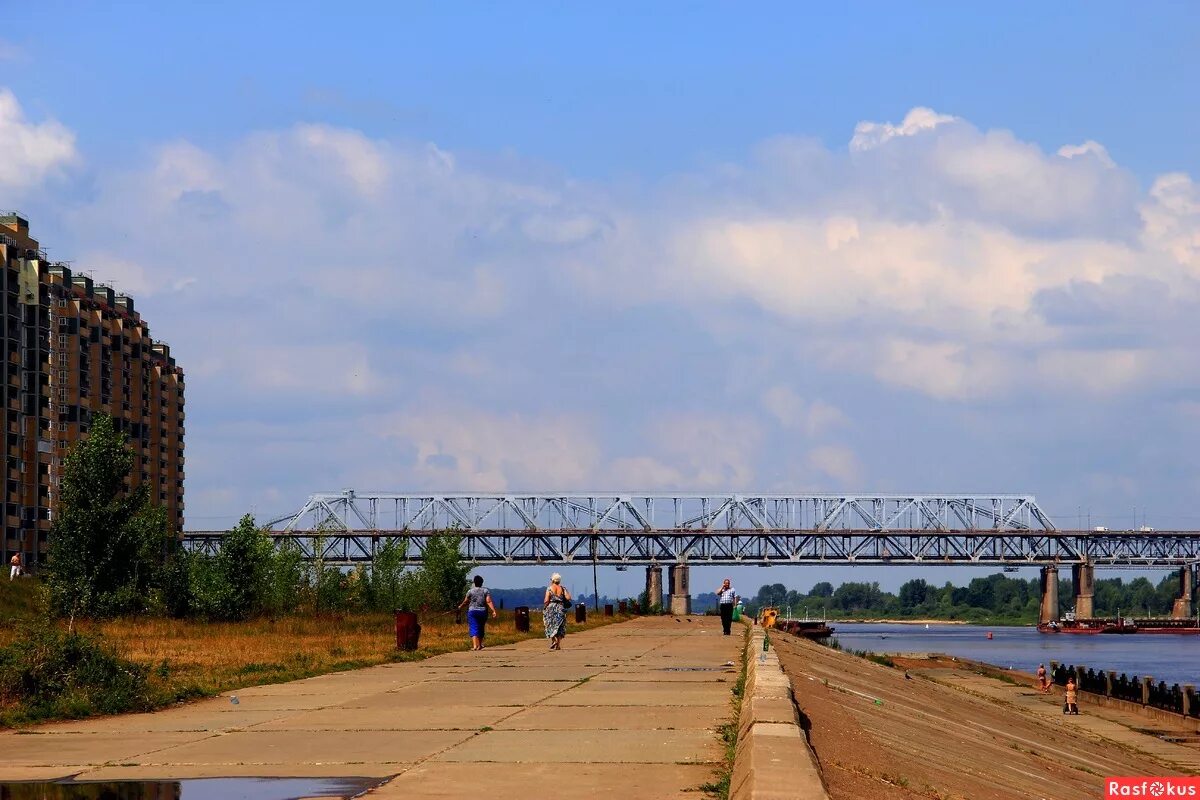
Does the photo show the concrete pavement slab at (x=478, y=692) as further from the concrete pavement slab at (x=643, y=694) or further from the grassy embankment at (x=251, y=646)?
the grassy embankment at (x=251, y=646)

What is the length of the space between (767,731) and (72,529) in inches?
2053

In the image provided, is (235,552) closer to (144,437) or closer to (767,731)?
(767,731)

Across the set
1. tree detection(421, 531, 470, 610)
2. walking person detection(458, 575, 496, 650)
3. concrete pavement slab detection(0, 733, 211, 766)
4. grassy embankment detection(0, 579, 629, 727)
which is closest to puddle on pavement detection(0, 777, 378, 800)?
concrete pavement slab detection(0, 733, 211, 766)

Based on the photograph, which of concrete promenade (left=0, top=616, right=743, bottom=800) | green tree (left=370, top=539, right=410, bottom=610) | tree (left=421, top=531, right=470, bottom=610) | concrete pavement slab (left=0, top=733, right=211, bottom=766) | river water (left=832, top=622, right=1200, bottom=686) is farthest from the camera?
river water (left=832, top=622, right=1200, bottom=686)

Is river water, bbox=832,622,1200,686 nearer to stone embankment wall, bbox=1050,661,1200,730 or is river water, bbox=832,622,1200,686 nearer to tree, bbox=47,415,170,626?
stone embankment wall, bbox=1050,661,1200,730

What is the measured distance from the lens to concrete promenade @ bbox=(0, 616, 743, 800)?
41.1 ft

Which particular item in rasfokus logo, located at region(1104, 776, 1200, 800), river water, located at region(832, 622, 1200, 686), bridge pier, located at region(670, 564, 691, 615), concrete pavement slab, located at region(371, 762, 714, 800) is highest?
concrete pavement slab, located at region(371, 762, 714, 800)


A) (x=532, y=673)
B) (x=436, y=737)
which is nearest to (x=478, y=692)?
(x=532, y=673)

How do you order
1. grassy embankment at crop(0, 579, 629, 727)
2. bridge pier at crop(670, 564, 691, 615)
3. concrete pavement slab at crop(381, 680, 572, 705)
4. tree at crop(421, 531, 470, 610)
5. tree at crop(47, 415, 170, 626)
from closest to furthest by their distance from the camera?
concrete pavement slab at crop(381, 680, 572, 705) < grassy embankment at crop(0, 579, 629, 727) < tree at crop(47, 415, 170, 626) < tree at crop(421, 531, 470, 610) < bridge pier at crop(670, 564, 691, 615)

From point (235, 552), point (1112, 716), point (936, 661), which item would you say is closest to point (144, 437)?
point (936, 661)

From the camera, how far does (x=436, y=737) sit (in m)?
15.4

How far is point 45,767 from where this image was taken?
13.8m

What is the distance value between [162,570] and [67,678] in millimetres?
43037

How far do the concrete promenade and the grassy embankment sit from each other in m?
0.96
